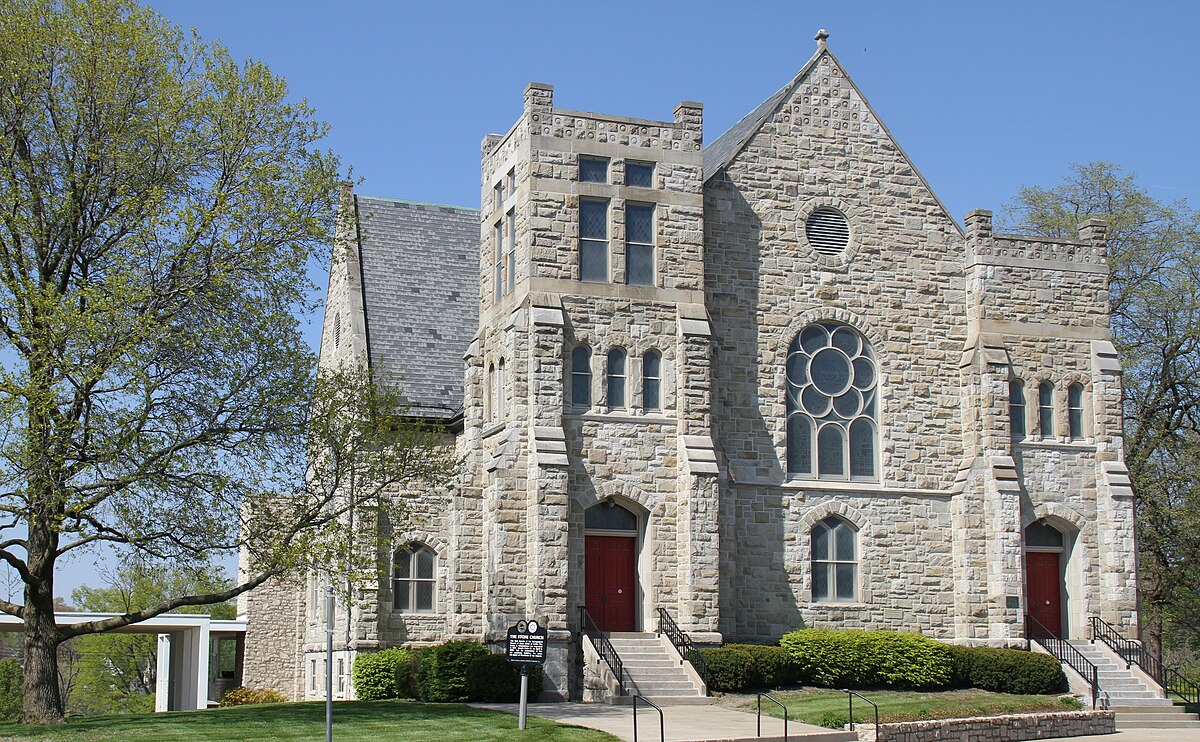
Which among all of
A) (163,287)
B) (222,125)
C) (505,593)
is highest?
(222,125)

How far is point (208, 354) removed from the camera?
75.3ft

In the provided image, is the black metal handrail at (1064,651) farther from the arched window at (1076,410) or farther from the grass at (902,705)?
the arched window at (1076,410)

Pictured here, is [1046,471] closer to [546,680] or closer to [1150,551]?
[1150,551]

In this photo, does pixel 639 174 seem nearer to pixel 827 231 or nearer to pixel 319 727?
pixel 827 231

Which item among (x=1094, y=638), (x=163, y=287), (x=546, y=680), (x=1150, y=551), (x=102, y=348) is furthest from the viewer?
(x=1150, y=551)

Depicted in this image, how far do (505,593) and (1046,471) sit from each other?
1280cm

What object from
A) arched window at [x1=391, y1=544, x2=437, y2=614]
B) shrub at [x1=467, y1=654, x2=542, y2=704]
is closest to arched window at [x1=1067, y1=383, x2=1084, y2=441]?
shrub at [x1=467, y1=654, x2=542, y2=704]

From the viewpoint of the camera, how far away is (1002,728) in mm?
21641

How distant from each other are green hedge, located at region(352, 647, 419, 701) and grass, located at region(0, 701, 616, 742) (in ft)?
19.6

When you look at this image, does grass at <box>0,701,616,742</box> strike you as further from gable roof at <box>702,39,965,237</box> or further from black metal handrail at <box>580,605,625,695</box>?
gable roof at <box>702,39,965,237</box>

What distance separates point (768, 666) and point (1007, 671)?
5.03 meters

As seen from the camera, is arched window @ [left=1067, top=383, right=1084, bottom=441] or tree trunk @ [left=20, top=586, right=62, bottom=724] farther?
arched window @ [left=1067, top=383, right=1084, bottom=441]

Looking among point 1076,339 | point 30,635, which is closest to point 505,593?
point 30,635

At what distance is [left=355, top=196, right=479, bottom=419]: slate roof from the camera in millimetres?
34188
